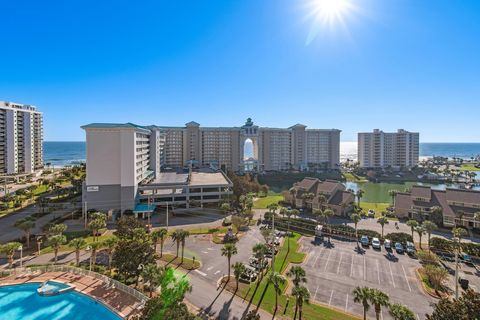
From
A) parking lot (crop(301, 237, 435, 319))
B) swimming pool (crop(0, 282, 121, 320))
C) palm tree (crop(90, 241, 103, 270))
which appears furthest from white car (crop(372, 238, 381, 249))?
palm tree (crop(90, 241, 103, 270))

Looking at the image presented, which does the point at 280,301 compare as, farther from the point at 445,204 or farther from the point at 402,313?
the point at 445,204

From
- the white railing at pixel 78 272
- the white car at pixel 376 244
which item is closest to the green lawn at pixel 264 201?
the white car at pixel 376 244

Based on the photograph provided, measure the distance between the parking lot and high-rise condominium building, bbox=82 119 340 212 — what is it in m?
34.1

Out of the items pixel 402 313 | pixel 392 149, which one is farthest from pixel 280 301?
pixel 392 149

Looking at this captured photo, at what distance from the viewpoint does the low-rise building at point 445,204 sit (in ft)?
163

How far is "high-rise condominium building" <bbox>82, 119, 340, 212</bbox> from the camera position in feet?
186

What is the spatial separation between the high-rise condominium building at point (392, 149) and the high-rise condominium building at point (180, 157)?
63.6 feet

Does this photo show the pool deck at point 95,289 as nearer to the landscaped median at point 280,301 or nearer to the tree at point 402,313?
the landscaped median at point 280,301

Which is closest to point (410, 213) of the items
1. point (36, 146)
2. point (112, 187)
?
point (112, 187)

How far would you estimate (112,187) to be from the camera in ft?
187

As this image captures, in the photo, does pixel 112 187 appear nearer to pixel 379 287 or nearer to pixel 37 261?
pixel 37 261

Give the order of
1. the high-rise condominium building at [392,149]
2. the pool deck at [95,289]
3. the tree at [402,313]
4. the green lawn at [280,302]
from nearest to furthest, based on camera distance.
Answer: the tree at [402,313] → the green lawn at [280,302] → the pool deck at [95,289] → the high-rise condominium building at [392,149]

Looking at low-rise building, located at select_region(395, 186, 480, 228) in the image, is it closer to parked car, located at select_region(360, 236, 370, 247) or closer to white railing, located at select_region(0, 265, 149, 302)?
parked car, located at select_region(360, 236, 370, 247)

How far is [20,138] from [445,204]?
136559 millimetres
